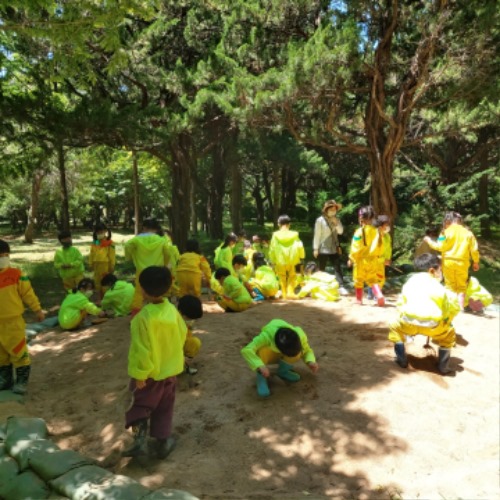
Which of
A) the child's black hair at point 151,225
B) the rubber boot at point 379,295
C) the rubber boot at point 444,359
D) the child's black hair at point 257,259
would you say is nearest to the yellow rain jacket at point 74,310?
the child's black hair at point 151,225

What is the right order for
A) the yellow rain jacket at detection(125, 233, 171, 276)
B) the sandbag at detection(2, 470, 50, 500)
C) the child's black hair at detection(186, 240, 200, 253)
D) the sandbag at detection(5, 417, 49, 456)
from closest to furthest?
1. the sandbag at detection(2, 470, 50, 500)
2. the sandbag at detection(5, 417, 49, 456)
3. the yellow rain jacket at detection(125, 233, 171, 276)
4. the child's black hair at detection(186, 240, 200, 253)

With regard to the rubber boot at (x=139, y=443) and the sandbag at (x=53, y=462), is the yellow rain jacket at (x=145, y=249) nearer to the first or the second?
the rubber boot at (x=139, y=443)

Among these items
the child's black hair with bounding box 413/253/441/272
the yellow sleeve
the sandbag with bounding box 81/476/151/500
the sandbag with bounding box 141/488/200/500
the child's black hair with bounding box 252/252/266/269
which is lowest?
the sandbag with bounding box 81/476/151/500

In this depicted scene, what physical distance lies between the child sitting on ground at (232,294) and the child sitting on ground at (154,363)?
3.53 meters

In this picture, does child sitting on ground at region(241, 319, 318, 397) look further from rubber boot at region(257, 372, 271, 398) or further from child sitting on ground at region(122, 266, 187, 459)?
child sitting on ground at region(122, 266, 187, 459)

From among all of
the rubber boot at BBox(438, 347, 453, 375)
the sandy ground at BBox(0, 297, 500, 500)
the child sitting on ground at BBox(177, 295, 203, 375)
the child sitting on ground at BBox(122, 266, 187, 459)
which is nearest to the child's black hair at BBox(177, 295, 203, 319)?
the child sitting on ground at BBox(177, 295, 203, 375)

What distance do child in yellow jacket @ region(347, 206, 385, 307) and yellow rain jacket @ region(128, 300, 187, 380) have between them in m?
4.35

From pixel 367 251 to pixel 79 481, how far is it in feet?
17.5

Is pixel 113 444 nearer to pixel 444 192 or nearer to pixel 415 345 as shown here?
pixel 415 345

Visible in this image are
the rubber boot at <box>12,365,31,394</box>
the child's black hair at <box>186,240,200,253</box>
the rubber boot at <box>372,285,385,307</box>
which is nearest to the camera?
the rubber boot at <box>12,365,31,394</box>

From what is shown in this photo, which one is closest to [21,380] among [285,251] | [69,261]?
[69,261]

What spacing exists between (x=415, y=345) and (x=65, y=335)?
15.8 ft

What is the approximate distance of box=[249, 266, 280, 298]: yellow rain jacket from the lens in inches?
311

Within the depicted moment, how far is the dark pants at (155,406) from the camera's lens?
10.5 feet
